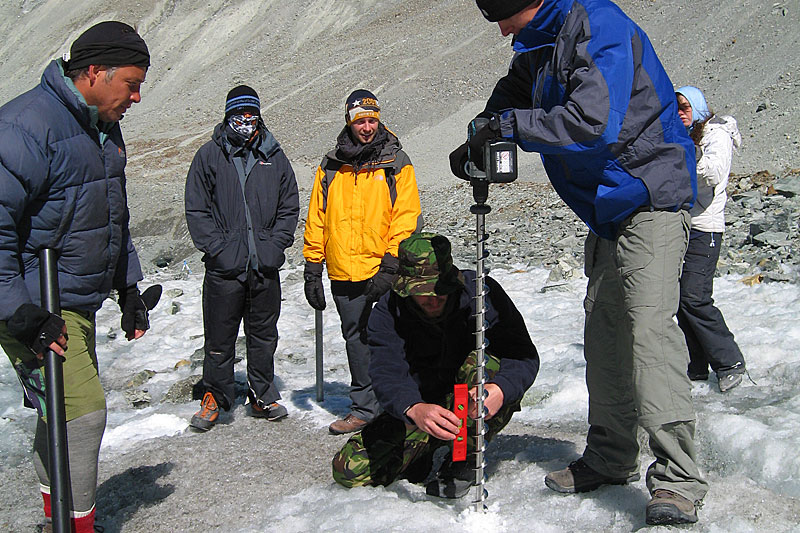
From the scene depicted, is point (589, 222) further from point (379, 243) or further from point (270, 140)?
point (270, 140)

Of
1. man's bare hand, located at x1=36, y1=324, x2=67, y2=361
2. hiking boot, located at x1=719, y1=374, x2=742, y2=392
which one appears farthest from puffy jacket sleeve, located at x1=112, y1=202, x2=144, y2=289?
hiking boot, located at x1=719, y1=374, x2=742, y2=392

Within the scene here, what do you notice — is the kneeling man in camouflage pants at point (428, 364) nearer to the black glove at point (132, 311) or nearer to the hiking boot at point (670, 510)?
the hiking boot at point (670, 510)

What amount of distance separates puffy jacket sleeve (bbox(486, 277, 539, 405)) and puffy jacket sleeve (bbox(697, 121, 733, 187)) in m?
2.02

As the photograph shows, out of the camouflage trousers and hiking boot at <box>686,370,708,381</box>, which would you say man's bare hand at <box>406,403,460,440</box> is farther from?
hiking boot at <box>686,370,708,381</box>

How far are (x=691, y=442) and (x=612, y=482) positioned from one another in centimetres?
64

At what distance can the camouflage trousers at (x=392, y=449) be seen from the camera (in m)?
4.01

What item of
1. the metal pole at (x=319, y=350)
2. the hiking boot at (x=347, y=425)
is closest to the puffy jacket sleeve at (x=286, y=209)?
the metal pole at (x=319, y=350)

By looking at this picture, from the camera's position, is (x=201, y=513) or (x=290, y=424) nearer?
(x=201, y=513)

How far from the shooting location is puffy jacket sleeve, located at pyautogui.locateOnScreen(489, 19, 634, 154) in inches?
123

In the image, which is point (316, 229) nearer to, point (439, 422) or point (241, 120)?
point (241, 120)

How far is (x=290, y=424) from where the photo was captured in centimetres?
551

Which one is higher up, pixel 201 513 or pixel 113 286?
pixel 113 286

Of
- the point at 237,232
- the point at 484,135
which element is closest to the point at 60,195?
the point at 484,135

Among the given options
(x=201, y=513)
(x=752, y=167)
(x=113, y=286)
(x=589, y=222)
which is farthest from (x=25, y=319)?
(x=752, y=167)
